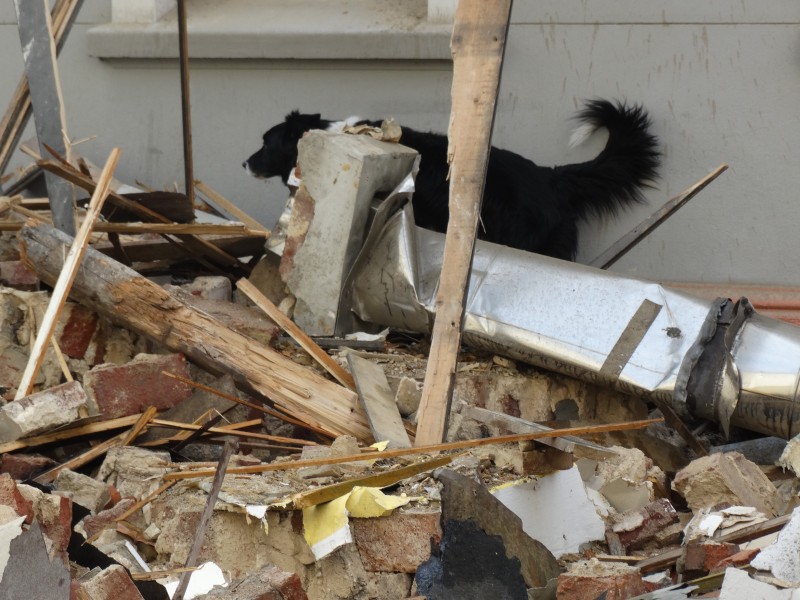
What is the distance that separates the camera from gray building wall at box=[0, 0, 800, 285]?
5.84m

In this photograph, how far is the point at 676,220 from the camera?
5930 mm

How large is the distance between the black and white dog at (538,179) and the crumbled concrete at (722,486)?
1973 millimetres

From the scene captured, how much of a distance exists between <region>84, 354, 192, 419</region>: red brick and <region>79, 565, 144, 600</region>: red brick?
4.85 ft

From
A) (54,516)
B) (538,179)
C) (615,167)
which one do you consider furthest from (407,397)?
(615,167)

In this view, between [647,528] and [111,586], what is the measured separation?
5.56 ft

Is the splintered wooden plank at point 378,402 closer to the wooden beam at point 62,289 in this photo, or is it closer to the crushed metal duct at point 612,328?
the crushed metal duct at point 612,328

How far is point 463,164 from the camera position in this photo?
3.10 metres

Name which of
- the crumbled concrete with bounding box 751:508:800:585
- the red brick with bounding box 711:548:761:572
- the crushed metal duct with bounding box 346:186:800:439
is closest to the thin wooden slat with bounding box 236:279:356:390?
the crushed metal duct with bounding box 346:186:800:439

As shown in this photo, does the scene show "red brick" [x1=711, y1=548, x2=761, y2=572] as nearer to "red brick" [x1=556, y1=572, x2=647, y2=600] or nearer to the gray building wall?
"red brick" [x1=556, y1=572, x2=647, y2=600]

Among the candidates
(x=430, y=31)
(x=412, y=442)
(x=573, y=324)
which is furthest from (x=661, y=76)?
(x=412, y=442)

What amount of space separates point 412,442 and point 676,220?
283cm

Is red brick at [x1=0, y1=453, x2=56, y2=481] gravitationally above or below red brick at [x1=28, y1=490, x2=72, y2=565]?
below

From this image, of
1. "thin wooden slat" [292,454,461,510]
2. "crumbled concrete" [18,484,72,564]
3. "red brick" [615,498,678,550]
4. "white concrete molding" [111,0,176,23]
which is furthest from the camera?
"white concrete molding" [111,0,176,23]

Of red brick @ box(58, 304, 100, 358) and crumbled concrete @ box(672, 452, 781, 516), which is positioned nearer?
crumbled concrete @ box(672, 452, 781, 516)
